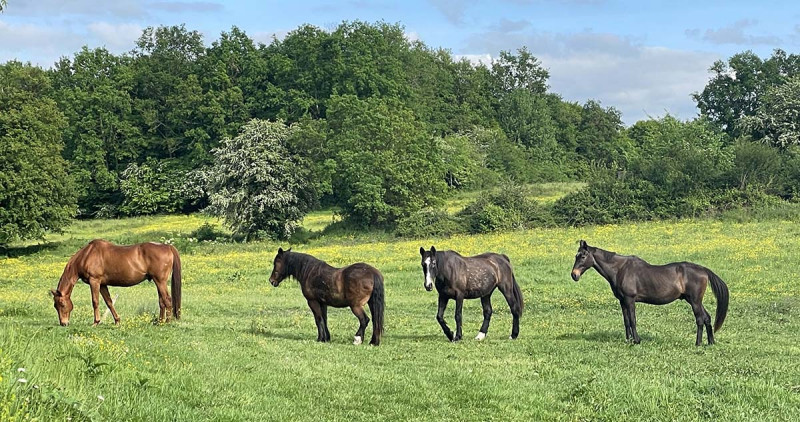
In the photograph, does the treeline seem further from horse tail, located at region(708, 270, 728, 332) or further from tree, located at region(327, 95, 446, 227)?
horse tail, located at region(708, 270, 728, 332)

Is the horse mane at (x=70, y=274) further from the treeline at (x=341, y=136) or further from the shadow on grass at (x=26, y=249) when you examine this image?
the shadow on grass at (x=26, y=249)

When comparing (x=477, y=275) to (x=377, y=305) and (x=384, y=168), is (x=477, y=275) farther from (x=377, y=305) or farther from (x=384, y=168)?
(x=384, y=168)

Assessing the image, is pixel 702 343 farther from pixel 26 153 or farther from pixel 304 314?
pixel 26 153

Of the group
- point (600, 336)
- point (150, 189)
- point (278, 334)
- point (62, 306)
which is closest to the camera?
point (62, 306)

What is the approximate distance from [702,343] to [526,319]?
236 inches

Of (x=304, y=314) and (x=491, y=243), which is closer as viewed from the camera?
(x=304, y=314)

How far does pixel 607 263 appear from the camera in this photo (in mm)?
14602

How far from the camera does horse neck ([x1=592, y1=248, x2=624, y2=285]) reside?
14.5m

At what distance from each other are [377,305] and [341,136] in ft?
154

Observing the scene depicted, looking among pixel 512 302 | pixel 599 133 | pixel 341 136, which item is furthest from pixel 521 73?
pixel 512 302

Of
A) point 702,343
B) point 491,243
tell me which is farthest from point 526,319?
point 491,243

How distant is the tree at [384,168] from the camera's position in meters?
54.2

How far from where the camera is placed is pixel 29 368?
740cm

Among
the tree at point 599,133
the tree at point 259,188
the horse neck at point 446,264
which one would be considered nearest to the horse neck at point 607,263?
the horse neck at point 446,264
